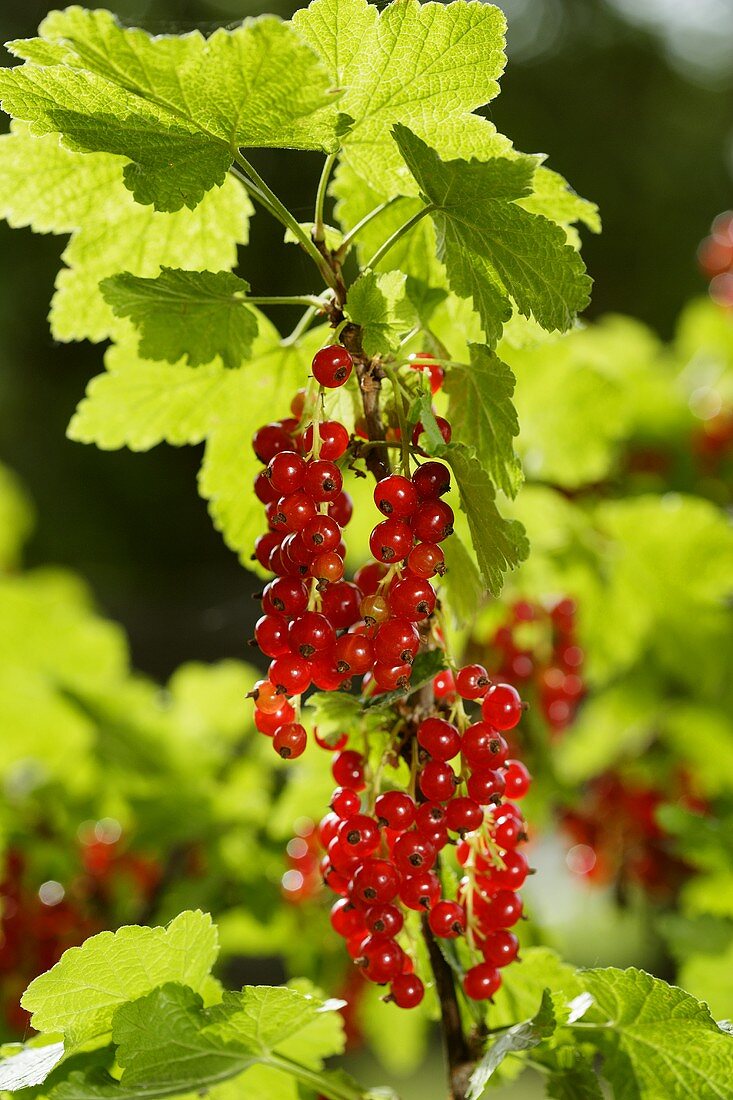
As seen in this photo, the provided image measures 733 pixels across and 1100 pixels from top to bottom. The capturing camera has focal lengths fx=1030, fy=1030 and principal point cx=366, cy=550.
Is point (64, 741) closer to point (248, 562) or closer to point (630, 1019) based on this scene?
point (248, 562)

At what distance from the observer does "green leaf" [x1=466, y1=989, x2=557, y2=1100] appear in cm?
57

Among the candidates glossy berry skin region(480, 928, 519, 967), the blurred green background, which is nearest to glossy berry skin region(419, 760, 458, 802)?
glossy berry skin region(480, 928, 519, 967)

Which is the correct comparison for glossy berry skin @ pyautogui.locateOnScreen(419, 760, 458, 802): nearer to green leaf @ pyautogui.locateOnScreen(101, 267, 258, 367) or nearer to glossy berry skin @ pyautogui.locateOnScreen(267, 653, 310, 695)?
glossy berry skin @ pyautogui.locateOnScreen(267, 653, 310, 695)

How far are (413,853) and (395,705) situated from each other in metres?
0.10

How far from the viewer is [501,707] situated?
64 cm

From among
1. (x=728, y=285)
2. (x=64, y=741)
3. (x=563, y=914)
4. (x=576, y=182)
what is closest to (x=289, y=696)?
(x=64, y=741)

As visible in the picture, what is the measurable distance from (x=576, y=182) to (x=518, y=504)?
5827 mm

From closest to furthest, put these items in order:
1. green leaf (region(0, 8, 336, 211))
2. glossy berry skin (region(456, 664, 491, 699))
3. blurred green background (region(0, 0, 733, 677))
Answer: green leaf (region(0, 8, 336, 211)) → glossy berry skin (region(456, 664, 491, 699)) → blurred green background (region(0, 0, 733, 677))

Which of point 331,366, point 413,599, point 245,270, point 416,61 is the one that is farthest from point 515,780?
point 245,270

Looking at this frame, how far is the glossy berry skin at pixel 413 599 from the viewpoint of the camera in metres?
0.58

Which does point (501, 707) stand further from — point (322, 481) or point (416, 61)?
point (416, 61)

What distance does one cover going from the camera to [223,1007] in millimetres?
593

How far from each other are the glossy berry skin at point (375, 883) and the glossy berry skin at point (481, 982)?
0.29ft

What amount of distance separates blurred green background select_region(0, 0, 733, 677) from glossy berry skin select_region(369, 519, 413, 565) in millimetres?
5068
